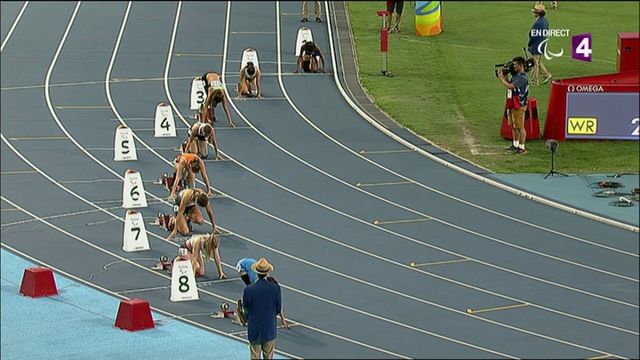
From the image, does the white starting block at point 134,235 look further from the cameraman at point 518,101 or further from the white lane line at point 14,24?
the white lane line at point 14,24

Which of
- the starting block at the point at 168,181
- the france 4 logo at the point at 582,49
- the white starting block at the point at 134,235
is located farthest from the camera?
the france 4 logo at the point at 582,49

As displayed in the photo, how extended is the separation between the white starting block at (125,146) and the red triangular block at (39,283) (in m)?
6.56

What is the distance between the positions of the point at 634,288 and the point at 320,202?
19.5ft

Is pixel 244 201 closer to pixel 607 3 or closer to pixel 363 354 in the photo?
pixel 363 354

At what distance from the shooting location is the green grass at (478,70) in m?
29.2

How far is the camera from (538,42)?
33.7m

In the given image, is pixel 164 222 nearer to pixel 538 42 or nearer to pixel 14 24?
pixel 538 42

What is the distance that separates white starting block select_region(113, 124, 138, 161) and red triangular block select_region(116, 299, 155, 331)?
814 centimetres

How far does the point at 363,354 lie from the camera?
20359mm

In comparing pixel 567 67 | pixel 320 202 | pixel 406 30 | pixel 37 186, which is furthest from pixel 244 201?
pixel 406 30

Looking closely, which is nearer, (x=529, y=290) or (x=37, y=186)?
(x=529, y=290)

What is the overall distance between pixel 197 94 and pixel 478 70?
642 centimetres

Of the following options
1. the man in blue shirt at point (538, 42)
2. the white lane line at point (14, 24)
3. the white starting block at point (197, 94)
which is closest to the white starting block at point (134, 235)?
the white starting block at point (197, 94)

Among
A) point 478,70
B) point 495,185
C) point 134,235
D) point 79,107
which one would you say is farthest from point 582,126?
point 79,107
